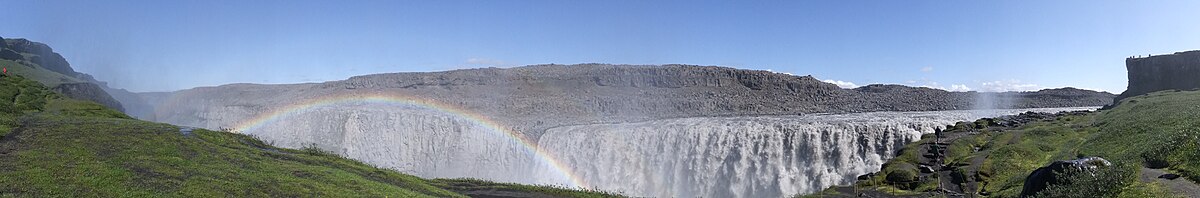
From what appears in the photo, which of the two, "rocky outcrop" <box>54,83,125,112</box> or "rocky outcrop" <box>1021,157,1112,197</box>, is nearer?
"rocky outcrop" <box>1021,157,1112,197</box>

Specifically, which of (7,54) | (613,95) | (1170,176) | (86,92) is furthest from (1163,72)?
(7,54)

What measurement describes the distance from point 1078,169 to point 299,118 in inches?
2737

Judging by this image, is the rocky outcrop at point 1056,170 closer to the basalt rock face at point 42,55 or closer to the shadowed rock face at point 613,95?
the shadowed rock face at point 613,95

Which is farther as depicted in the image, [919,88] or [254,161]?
[919,88]

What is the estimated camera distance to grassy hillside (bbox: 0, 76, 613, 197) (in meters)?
16.5

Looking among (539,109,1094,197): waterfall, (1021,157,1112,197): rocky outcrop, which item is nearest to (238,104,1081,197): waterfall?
(539,109,1094,197): waterfall

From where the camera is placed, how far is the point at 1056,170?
48.4 ft

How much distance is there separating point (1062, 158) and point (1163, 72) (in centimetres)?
7515

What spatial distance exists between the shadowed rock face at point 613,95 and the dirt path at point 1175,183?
222 feet

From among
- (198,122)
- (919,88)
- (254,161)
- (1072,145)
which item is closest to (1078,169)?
(1072,145)

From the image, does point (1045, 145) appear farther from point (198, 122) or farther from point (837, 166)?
point (198, 122)

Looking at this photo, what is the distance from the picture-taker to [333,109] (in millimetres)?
69438

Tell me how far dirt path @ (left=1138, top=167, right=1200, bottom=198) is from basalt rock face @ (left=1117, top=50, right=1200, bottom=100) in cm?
7038

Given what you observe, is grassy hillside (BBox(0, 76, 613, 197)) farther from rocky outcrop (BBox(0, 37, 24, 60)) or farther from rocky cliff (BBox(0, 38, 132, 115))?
rocky outcrop (BBox(0, 37, 24, 60))
